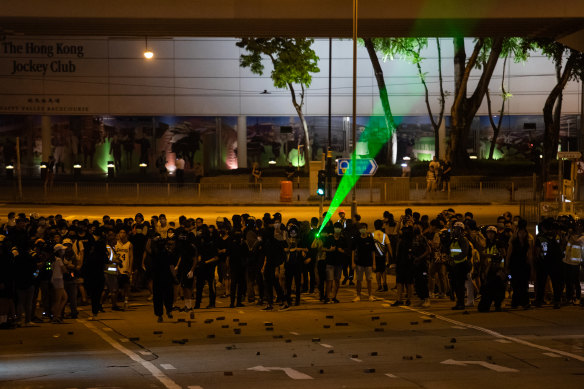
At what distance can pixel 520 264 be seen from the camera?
641 inches

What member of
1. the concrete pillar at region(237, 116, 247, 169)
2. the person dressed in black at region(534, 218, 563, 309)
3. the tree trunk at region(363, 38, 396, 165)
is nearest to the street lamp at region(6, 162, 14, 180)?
the concrete pillar at region(237, 116, 247, 169)

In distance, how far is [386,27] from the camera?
25.7 meters

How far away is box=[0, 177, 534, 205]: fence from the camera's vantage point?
42.4 m

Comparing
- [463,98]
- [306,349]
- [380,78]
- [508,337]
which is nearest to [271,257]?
[306,349]

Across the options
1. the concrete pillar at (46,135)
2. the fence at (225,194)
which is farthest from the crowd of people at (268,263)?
the concrete pillar at (46,135)

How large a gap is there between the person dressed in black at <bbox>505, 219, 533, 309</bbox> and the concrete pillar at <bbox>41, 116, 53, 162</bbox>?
4929 cm

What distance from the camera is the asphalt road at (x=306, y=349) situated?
10.8 metres

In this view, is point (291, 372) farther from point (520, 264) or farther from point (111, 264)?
point (520, 264)

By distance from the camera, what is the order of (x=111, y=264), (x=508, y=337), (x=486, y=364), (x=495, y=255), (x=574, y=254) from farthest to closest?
1. (x=574, y=254)
2. (x=111, y=264)
3. (x=495, y=255)
4. (x=508, y=337)
5. (x=486, y=364)

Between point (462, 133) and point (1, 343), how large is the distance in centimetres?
3768

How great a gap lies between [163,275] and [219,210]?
23926 mm

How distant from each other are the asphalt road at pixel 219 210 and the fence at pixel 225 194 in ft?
4.27

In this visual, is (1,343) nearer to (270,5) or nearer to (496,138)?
(270,5)

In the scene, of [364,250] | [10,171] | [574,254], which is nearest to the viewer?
[574,254]
